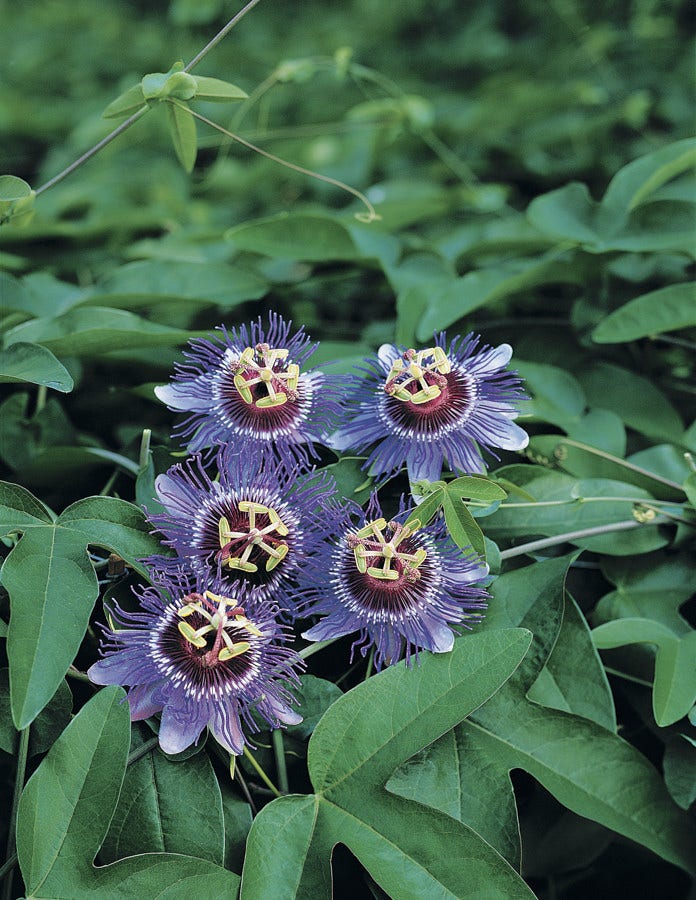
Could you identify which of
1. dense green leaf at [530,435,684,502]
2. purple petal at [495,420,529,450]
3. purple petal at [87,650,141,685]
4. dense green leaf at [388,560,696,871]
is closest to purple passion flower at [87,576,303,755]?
purple petal at [87,650,141,685]

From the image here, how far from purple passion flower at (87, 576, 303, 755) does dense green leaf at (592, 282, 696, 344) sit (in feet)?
1.62

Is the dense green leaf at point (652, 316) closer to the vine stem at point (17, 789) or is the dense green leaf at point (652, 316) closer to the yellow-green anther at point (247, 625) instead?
the yellow-green anther at point (247, 625)

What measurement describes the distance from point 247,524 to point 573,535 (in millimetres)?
270

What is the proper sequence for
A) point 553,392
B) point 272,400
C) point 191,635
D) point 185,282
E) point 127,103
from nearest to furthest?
point 191,635 < point 272,400 < point 127,103 < point 553,392 < point 185,282

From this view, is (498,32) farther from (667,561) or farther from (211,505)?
(211,505)

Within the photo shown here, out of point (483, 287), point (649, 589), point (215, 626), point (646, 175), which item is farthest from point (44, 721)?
point (646, 175)

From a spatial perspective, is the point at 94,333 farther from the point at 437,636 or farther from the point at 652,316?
the point at 652,316

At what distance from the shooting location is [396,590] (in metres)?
0.60

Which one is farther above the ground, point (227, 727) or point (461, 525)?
point (461, 525)

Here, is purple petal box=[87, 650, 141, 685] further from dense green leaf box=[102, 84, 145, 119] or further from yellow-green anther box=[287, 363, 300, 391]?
dense green leaf box=[102, 84, 145, 119]

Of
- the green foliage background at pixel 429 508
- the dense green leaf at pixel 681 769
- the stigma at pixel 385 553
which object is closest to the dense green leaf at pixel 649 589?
the green foliage background at pixel 429 508

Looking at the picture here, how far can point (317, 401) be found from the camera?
2.23 ft

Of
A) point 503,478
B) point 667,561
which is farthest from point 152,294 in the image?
point 667,561

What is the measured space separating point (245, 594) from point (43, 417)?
368 mm
